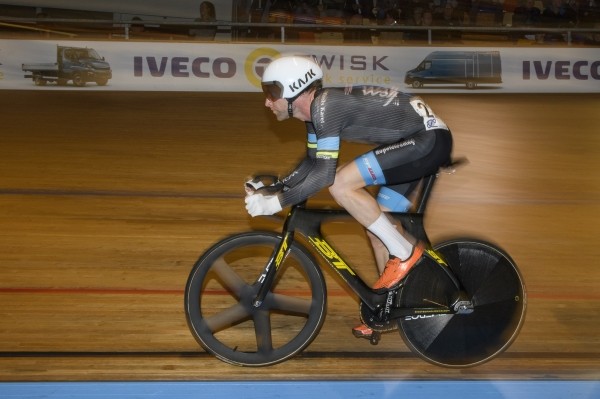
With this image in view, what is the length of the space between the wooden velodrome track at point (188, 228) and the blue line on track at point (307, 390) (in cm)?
8

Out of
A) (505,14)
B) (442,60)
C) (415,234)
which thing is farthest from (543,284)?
(505,14)

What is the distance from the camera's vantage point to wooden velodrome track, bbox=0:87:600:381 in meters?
3.55

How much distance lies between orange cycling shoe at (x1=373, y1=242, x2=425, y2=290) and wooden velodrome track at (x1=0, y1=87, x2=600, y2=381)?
0.23 m

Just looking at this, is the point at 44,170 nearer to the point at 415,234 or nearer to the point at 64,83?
the point at 415,234

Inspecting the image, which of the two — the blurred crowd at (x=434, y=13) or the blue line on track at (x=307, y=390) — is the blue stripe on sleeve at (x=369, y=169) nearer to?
the blue line on track at (x=307, y=390)

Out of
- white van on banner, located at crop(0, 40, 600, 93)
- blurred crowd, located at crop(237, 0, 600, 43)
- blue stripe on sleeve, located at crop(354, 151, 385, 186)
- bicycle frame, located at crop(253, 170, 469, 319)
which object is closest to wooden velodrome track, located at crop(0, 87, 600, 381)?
bicycle frame, located at crop(253, 170, 469, 319)

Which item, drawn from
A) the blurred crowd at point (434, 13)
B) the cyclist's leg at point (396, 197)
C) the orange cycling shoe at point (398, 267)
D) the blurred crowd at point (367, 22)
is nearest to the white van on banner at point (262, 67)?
the blurred crowd at point (367, 22)

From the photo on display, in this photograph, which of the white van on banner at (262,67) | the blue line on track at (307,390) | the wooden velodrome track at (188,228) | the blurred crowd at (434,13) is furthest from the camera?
the blurred crowd at (434,13)

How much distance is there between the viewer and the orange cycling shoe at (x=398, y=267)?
326 cm

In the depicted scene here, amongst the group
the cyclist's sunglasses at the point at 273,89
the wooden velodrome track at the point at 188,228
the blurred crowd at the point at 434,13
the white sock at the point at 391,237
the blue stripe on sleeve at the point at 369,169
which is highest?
the cyclist's sunglasses at the point at 273,89

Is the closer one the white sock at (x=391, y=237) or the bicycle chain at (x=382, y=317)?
the white sock at (x=391, y=237)

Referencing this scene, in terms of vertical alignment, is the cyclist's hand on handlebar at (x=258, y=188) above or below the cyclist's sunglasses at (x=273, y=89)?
below

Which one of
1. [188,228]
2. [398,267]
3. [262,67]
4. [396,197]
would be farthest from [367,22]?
[398,267]

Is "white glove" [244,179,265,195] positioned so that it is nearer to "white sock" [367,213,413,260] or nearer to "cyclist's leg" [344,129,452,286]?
"cyclist's leg" [344,129,452,286]
